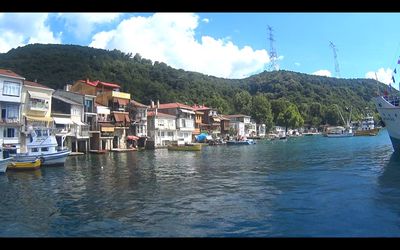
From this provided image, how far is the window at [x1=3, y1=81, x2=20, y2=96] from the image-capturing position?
49.9 m

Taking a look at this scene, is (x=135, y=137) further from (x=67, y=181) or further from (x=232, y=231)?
(x=232, y=231)

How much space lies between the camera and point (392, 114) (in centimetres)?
5203

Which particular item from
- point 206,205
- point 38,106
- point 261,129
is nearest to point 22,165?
point 38,106

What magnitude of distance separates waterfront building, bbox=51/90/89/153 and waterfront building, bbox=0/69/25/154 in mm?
9076

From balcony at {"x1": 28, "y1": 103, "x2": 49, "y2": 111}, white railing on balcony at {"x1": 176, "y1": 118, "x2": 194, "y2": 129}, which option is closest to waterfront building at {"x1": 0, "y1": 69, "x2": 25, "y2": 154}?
balcony at {"x1": 28, "y1": 103, "x2": 49, "y2": 111}

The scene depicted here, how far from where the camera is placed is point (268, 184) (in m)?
28.5

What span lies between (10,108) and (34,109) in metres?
5.88

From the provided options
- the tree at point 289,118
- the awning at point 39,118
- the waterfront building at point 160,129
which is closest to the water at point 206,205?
the awning at point 39,118

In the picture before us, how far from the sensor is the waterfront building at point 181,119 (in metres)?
97.9

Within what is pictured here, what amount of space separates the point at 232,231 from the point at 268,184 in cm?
1299
